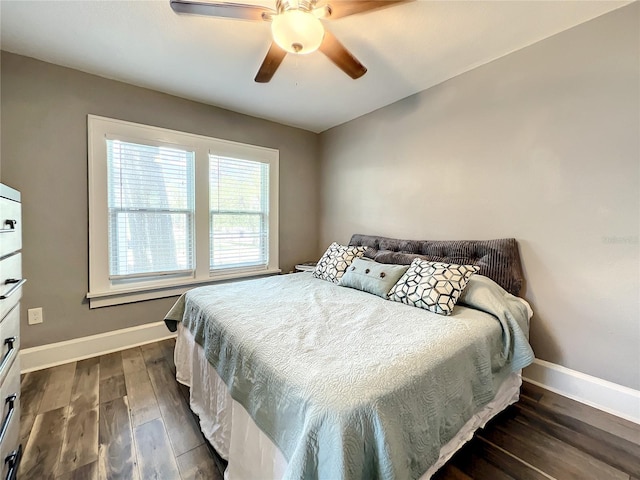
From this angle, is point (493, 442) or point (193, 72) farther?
point (193, 72)

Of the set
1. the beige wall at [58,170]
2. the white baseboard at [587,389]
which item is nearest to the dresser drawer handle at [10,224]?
the beige wall at [58,170]

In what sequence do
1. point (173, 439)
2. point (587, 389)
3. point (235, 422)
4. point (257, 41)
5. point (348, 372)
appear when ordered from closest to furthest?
1. point (348, 372)
2. point (235, 422)
3. point (173, 439)
4. point (587, 389)
5. point (257, 41)

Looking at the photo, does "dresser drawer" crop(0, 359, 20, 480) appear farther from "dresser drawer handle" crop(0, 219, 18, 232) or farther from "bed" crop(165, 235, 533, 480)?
"bed" crop(165, 235, 533, 480)

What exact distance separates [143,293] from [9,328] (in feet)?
5.37

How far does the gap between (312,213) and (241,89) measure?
6.01 feet

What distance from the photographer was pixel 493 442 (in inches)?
58.3

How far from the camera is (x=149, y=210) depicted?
8.78 feet

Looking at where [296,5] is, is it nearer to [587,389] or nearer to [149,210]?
[149,210]

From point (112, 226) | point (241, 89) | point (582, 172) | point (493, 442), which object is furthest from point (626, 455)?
point (112, 226)

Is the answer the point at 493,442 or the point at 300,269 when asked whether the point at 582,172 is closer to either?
the point at 493,442

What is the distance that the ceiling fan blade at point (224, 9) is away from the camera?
4.33 feet

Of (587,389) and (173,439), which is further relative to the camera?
(587,389)

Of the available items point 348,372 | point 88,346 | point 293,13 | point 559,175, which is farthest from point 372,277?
point 88,346

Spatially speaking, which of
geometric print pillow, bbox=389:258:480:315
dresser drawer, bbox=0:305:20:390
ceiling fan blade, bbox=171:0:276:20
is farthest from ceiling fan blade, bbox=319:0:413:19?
dresser drawer, bbox=0:305:20:390
